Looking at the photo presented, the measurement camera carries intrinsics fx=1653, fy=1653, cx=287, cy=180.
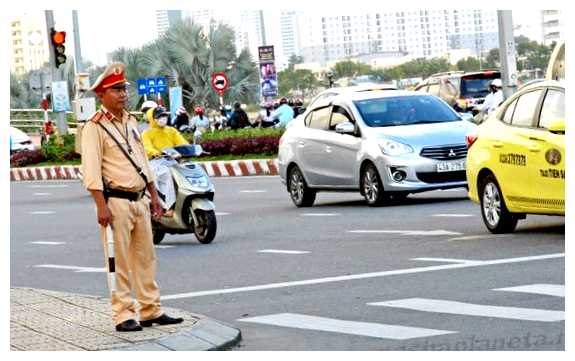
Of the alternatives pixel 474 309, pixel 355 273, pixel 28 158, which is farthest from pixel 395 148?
pixel 28 158

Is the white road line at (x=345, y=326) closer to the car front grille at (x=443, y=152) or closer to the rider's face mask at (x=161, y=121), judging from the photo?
the rider's face mask at (x=161, y=121)

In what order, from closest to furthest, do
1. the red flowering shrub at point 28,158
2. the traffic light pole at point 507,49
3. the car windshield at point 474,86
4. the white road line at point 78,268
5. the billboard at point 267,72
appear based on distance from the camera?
the white road line at point 78,268
the traffic light pole at point 507,49
the car windshield at point 474,86
the billboard at point 267,72
the red flowering shrub at point 28,158

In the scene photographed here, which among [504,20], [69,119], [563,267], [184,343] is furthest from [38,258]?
[69,119]

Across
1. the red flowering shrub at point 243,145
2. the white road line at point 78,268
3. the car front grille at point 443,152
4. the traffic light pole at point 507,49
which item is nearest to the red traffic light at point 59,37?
the red flowering shrub at point 243,145

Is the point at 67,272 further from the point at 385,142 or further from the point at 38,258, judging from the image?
the point at 385,142

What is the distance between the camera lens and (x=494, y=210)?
1656 cm

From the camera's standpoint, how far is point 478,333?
9.88 m

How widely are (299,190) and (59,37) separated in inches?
665

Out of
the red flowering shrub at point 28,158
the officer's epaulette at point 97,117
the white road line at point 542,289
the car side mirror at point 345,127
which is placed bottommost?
the red flowering shrub at point 28,158

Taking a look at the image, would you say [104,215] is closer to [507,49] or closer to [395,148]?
[395,148]

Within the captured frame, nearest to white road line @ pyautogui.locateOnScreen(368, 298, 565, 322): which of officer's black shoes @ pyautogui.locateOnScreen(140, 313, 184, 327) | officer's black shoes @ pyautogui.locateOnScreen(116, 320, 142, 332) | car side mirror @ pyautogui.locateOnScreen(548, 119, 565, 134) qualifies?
officer's black shoes @ pyautogui.locateOnScreen(140, 313, 184, 327)

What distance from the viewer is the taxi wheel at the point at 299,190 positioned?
24.0m

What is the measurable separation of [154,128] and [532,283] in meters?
7.09

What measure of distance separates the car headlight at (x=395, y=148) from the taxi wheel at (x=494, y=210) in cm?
509
